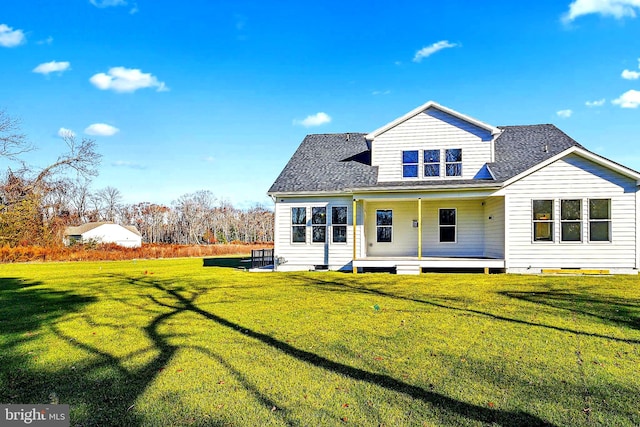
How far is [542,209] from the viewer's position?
1382cm

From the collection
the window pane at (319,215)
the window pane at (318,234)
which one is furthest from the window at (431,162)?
the window pane at (318,234)

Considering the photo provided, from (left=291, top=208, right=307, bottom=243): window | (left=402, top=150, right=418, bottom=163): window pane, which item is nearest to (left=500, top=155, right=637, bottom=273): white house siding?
(left=402, top=150, right=418, bottom=163): window pane

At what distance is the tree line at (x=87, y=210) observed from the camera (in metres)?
30.2

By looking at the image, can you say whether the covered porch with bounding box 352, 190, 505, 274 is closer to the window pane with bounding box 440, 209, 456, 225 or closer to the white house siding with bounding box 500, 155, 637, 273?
the window pane with bounding box 440, 209, 456, 225

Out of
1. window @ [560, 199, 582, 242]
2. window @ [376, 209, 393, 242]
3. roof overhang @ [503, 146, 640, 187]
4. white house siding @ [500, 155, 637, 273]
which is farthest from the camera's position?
window @ [376, 209, 393, 242]

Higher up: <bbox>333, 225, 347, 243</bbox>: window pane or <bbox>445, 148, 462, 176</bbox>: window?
<bbox>445, 148, 462, 176</bbox>: window

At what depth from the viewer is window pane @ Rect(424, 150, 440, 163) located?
15.9m

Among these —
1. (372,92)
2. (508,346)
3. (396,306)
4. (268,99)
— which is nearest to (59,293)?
(396,306)

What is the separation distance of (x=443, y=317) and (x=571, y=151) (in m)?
9.81

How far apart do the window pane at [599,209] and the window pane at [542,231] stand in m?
1.39

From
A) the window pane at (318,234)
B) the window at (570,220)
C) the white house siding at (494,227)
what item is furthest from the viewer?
the window pane at (318,234)

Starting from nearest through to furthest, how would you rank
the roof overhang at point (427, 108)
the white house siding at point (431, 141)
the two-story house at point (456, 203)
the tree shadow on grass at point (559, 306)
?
1. the tree shadow on grass at point (559, 306)
2. the two-story house at point (456, 203)
3. the roof overhang at point (427, 108)
4. the white house siding at point (431, 141)

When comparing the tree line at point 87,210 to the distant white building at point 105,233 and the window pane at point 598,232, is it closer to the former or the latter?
the distant white building at point 105,233

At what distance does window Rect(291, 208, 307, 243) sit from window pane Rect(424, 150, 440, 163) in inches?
221
